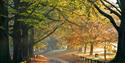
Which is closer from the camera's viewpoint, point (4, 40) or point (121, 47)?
point (4, 40)

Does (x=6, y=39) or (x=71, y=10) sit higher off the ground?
(x=71, y=10)

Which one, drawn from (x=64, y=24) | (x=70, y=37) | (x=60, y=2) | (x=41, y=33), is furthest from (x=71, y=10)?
(x=41, y=33)

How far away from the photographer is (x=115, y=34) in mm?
52562

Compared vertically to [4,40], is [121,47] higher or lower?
lower

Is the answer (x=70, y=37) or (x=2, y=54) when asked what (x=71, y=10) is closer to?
(x=2, y=54)

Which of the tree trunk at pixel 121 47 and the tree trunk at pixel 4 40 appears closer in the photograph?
the tree trunk at pixel 4 40

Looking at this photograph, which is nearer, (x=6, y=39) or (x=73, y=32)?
(x=6, y=39)

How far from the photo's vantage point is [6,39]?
922 inches

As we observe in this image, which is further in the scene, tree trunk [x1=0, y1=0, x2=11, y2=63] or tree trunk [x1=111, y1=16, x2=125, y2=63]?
tree trunk [x1=111, y1=16, x2=125, y2=63]

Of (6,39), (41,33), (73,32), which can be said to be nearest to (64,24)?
(73,32)

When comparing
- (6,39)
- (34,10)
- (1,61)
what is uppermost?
(34,10)

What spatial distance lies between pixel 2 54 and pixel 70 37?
3559 centimetres

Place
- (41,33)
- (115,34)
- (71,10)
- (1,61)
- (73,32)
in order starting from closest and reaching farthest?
(1,61)
(71,10)
(115,34)
(73,32)
(41,33)

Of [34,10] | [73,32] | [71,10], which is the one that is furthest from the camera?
[73,32]
